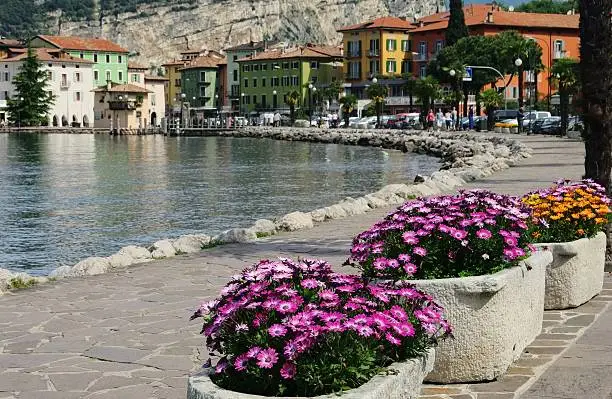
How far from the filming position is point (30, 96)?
142750 mm

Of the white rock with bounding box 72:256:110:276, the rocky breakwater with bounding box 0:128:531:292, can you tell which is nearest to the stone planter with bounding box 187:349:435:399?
the rocky breakwater with bounding box 0:128:531:292

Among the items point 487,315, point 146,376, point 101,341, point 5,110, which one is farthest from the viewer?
point 5,110

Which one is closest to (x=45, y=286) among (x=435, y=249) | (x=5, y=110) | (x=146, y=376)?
(x=146, y=376)

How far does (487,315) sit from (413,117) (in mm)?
94963

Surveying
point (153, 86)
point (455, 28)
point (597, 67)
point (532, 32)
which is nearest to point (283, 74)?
point (153, 86)

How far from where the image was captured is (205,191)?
3862cm

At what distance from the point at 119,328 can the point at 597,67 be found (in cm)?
578

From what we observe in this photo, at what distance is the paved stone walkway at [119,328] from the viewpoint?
6.76m

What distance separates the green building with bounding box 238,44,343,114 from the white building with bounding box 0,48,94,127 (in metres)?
24.9

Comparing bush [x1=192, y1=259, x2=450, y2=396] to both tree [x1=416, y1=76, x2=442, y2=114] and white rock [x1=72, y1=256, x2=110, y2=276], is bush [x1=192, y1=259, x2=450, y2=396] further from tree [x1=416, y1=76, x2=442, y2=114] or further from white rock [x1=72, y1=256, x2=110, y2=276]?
tree [x1=416, y1=76, x2=442, y2=114]

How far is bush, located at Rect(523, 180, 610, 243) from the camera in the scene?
29.5 feet

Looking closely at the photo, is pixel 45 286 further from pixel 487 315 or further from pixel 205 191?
pixel 205 191

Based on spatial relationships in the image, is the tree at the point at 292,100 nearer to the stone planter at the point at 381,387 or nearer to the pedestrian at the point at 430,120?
the pedestrian at the point at 430,120

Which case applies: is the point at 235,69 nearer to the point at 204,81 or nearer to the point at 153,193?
the point at 204,81
